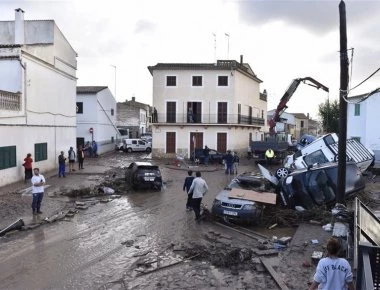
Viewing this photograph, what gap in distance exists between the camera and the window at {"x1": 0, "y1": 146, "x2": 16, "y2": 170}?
70.4 feet

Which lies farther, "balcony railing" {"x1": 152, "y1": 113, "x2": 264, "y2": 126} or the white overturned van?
the white overturned van

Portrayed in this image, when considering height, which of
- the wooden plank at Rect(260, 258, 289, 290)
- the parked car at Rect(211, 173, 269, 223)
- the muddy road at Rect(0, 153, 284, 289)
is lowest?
the muddy road at Rect(0, 153, 284, 289)

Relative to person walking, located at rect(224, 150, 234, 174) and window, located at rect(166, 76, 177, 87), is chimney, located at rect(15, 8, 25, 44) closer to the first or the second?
person walking, located at rect(224, 150, 234, 174)

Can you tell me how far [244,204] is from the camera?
44.9 feet

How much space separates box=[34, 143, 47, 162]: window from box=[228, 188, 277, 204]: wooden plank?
51.4 feet

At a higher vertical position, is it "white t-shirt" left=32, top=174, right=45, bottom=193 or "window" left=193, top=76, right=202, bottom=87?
"window" left=193, top=76, right=202, bottom=87

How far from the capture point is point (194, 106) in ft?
147

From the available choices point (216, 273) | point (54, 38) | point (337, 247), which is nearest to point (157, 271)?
point (216, 273)

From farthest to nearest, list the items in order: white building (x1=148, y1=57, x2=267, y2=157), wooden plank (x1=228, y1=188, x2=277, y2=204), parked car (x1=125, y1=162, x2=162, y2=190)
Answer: white building (x1=148, y1=57, x2=267, y2=157) → parked car (x1=125, y1=162, x2=162, y2=190) → wooden plank (x1=228, y1=188, x2=277, y2=204)

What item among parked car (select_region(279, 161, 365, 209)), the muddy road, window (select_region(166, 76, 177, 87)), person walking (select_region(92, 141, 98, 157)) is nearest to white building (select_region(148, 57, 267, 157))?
window (select_region(166, 76, 177, 87))

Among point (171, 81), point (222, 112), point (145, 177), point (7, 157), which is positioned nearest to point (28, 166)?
point (7, 157)

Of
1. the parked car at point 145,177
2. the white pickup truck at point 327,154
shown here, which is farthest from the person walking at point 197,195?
the white pickup truck at point 327,154

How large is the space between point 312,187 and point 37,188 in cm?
952

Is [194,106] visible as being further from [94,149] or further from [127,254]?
[127,254]
